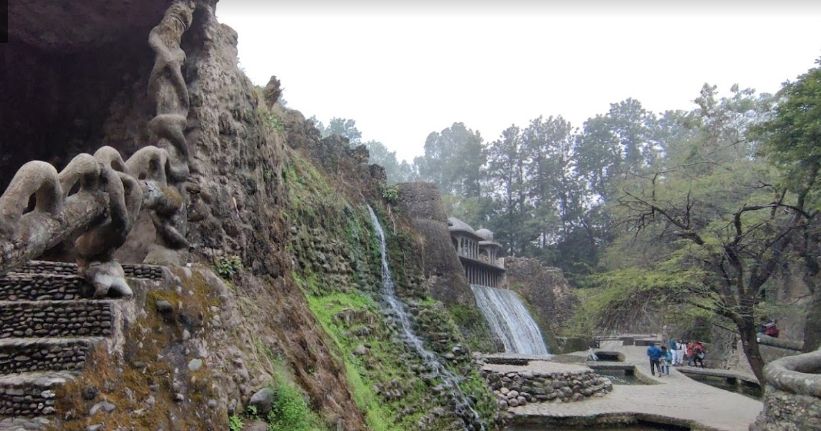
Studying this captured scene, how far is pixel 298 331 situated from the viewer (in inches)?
246

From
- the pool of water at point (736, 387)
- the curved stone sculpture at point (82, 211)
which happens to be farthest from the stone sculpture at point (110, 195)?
the pool of water at point (736, 387)

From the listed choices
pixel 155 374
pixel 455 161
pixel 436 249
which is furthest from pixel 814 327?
pixel 455 161

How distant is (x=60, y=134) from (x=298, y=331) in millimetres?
4254

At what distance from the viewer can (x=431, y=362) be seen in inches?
364

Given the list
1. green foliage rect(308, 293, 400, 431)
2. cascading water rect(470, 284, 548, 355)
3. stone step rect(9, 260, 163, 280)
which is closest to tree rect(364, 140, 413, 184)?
cascading water rect(470, 284, 548, 355)

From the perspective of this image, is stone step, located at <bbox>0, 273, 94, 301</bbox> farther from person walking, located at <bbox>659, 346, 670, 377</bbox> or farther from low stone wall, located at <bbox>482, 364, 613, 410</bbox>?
person walking, located at <bbox>659, 346, 670, 377</bbox>

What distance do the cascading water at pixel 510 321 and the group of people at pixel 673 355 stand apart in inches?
206

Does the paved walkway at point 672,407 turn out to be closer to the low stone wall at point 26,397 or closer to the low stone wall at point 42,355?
the low stone wall at point 42,355

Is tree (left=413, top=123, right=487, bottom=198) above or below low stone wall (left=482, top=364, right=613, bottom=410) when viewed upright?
above

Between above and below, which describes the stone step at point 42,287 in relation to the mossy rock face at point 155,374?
above

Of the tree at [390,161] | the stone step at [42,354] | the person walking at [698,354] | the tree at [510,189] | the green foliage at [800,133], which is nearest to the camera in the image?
the stone step at [42,354]

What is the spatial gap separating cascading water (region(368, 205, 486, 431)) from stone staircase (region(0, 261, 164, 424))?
243 inches

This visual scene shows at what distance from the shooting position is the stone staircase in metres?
2.96

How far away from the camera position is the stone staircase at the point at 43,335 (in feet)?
9.70
